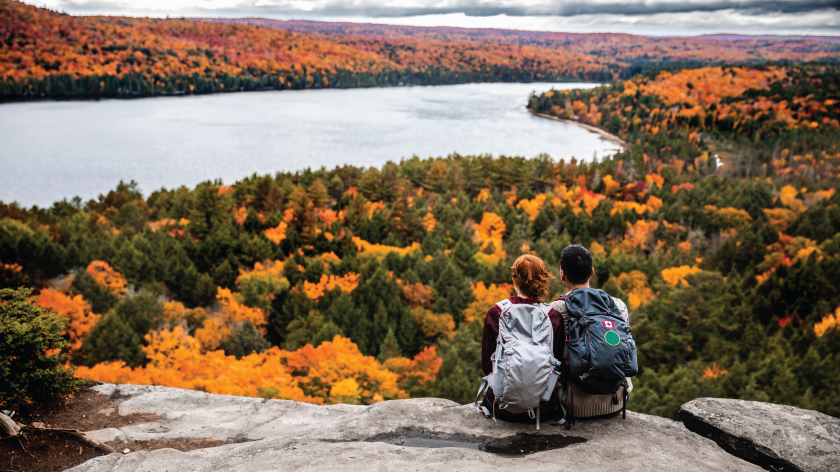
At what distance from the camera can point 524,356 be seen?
626 cm

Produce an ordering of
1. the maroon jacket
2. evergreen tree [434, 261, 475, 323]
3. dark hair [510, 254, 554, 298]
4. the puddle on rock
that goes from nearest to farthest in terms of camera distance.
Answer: dark hair [510, 254, 554, 298] → the maroon jacket → the puddle on rock → evergreen tree [434, 261, 475, 323]

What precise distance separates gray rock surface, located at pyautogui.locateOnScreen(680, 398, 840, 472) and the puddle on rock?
2.22 metres

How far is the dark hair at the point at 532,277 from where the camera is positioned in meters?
6.39

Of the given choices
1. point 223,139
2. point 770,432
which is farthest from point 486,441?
point 223,139

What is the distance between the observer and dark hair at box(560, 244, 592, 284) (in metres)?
6.43

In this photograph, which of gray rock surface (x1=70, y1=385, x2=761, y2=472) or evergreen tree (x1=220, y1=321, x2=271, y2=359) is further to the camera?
evergreen tree (x1=220, y1=321, x2=271, y2=359)

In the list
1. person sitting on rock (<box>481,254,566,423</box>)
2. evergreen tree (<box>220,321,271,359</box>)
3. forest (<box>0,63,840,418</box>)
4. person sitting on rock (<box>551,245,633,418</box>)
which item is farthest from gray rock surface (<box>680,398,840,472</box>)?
evergreen tree (<box>220,321,271,359</box>)

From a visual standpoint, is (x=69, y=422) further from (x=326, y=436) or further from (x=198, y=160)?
(x=198, y=160)

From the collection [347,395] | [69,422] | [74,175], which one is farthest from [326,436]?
[74,175]

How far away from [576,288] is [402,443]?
327 cm

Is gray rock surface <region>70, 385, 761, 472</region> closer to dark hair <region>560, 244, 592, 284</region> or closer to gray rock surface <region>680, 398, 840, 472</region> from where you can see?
gray rock surface <region>680, 398, 840, 472</region>

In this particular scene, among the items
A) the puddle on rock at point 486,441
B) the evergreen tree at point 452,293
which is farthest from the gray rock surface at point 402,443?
the evergreen tree at point 452,293

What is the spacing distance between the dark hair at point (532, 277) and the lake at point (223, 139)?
8755 centimetres

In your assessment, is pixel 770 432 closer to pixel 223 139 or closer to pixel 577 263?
pixel 577 263
